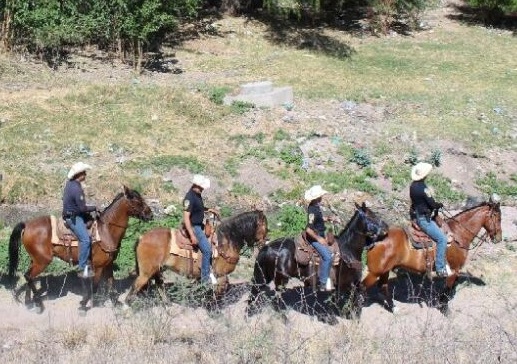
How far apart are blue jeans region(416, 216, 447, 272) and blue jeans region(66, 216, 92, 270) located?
16.8 ft

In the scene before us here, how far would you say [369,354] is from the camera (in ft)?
28.3

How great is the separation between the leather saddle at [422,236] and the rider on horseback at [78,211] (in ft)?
16.3

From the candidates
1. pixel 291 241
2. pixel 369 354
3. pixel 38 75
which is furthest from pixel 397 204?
pixel 38 75

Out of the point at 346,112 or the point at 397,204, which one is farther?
the point at 346,112

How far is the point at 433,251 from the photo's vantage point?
10578 mm

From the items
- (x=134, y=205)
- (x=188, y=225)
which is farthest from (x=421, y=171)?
(x=134, y=205)

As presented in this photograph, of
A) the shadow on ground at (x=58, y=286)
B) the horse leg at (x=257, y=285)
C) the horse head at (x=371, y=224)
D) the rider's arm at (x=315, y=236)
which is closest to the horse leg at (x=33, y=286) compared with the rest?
the shadow on ground at (x=58, y=286)

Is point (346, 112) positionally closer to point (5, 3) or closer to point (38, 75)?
point (38, 75)

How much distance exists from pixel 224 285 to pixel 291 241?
126 centimetres

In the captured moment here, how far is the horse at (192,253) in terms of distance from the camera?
9.95 meters

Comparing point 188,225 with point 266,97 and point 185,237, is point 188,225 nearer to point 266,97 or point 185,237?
point 185,237

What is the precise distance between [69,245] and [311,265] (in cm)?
363

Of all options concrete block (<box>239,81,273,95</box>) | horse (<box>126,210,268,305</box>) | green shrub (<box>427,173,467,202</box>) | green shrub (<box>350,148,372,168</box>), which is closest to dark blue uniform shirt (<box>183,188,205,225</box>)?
horse (<box>126,210,268,305</box>)

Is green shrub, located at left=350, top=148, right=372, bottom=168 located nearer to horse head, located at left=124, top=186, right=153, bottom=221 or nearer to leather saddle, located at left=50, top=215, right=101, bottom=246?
horse head, located at left=124, top=186, right=153, bottom=221
